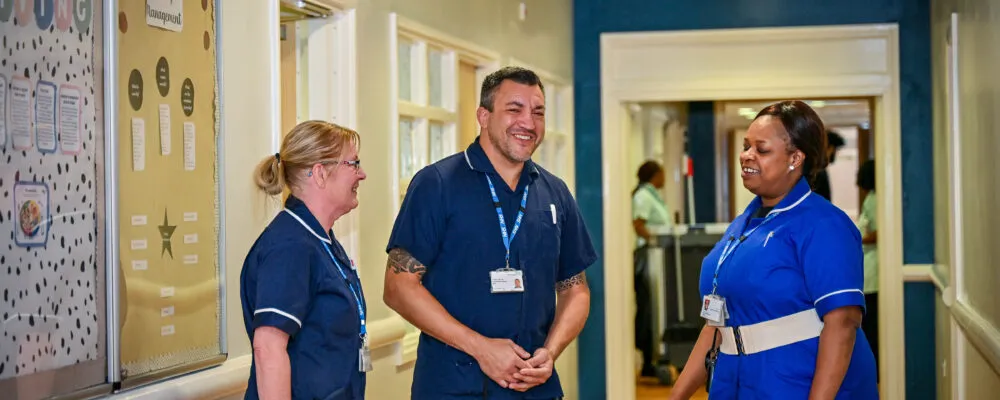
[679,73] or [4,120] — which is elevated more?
[679,73]

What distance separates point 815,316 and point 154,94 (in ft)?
5.28

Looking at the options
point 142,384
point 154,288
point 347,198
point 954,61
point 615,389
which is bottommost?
point 615,389

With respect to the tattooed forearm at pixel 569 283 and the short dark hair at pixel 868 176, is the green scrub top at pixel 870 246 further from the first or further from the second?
the tattooed forearm at pixel 569 283

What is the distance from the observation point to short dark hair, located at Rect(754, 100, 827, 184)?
2855 millimetres

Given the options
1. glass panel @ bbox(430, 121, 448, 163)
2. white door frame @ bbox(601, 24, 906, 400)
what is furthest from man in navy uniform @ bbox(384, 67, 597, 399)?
white door frame @ bbox(601, 24, 906, 400)

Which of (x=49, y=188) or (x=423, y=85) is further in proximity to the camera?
(x=423, y=85)

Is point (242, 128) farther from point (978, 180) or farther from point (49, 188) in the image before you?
point (978, 180)

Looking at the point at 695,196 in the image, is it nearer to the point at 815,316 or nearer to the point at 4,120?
the point at 815,316

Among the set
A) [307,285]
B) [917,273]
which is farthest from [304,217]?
[917,273]

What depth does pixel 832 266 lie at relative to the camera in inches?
106

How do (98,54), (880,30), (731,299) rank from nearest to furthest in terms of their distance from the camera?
(98,54), (731,299), (880,30)

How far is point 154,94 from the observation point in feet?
8.86

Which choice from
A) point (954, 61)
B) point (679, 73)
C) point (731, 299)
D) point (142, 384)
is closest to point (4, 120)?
point (142, 384)

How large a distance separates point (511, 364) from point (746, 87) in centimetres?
454
